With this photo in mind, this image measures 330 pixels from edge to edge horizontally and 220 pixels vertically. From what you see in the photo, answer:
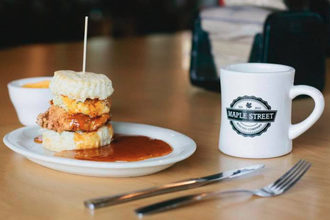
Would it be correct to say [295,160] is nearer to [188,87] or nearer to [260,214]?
[260,214]

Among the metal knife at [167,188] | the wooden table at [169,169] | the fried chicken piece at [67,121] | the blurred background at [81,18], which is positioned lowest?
the blurred background at [81,18]

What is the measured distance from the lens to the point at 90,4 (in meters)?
5.49

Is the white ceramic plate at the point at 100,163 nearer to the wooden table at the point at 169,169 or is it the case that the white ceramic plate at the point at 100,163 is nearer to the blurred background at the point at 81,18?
the wooden table at the point at 169,169

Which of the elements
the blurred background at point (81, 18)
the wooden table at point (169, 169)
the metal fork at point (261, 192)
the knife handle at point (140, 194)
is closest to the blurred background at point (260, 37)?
the wooden table at point (169, 169)

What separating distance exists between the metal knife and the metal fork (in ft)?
0.13

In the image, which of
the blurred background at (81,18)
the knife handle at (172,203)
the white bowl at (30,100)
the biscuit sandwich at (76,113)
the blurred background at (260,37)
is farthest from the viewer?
the blurred background at (81,18)

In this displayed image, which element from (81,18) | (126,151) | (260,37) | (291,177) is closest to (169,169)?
(126,151)

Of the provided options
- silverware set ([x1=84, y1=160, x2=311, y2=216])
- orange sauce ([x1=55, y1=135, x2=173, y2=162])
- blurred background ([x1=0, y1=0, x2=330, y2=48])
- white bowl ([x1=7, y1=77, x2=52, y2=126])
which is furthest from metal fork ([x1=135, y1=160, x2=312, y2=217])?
blurred background ([x1=0, y1=0, x2=330, y2=48])

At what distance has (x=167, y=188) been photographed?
2.47 feet

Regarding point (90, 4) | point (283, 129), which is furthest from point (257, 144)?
point (90, 4)

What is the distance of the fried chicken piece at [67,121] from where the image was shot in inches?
35.1

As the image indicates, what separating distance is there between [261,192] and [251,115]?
0.17 metres

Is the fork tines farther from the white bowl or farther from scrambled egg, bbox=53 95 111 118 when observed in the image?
the white bowl

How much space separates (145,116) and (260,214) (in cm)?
60
